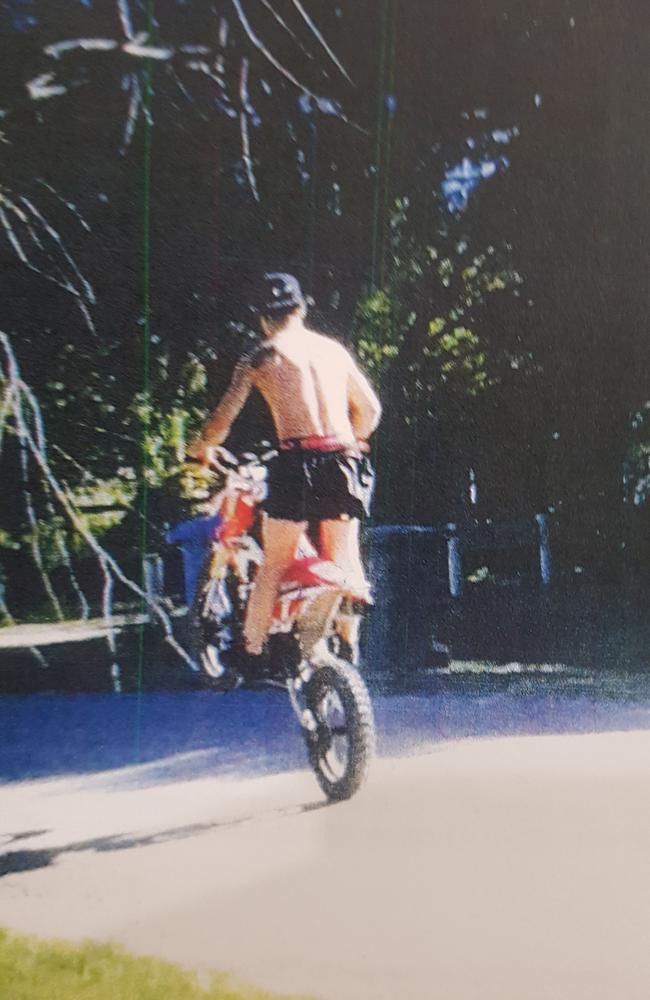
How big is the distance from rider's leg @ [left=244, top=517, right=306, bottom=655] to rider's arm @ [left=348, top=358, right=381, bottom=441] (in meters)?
0.37

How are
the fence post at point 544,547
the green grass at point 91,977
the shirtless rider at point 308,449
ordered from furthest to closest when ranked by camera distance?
the fence post at point 544,547, the shirtless rider at point 308,449, the green grass at point 91,977

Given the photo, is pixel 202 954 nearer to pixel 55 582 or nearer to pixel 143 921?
pixel 143 921

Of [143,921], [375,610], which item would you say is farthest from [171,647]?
[143,921]

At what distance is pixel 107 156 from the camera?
2814 mm

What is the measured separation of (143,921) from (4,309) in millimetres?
2001

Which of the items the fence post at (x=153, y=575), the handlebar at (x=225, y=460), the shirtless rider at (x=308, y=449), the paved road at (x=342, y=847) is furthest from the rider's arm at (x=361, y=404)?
the paved road at (x=342, y=847)

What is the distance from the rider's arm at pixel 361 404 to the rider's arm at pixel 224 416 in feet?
1.15

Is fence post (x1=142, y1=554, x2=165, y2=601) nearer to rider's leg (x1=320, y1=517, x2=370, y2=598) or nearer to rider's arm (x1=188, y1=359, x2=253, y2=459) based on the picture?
rider's arm (x1=188, y1=359, x2=253, y2=459)

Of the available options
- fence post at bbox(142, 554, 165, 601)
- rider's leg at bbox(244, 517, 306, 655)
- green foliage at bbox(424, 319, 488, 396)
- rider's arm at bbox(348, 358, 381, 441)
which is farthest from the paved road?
green foliage at bbox(424, 319, 488, 396)

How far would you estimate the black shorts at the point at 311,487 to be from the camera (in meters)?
2.95

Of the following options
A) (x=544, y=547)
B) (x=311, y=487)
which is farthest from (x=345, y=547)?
(x=544, y=547)

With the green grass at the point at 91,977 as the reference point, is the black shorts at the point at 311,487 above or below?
above

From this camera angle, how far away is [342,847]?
2.94m

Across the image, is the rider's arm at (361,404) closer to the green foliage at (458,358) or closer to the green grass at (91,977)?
the green foliage at (458,358)
